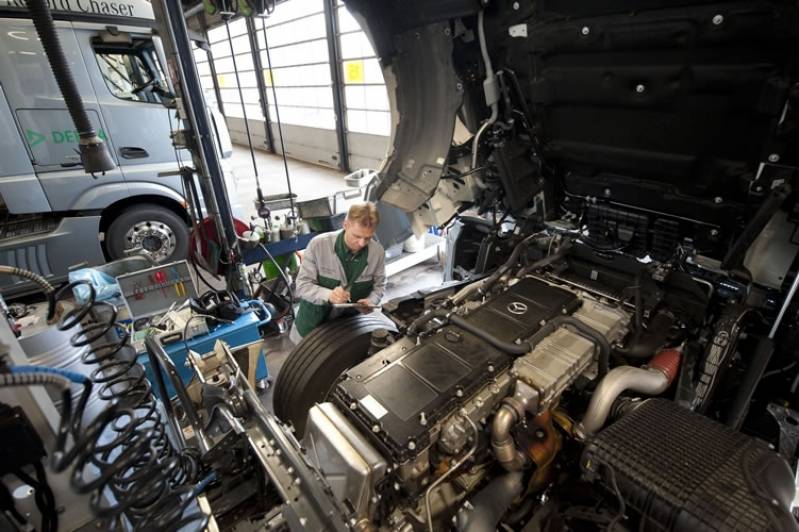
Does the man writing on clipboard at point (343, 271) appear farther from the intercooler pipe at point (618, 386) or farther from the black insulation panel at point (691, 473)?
the black insulation panel at point (691, 473)

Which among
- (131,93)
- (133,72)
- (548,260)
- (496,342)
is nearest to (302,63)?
(133,72)

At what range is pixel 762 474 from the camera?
1.19m

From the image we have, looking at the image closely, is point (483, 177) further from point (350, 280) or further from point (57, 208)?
point (57, 208)

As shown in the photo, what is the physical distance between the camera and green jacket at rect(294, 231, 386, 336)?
8.29 ft

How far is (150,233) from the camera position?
4723mm

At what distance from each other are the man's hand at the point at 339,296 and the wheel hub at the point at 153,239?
11.0ft

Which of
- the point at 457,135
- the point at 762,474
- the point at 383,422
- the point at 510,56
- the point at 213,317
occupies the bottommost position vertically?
the point at 213,317

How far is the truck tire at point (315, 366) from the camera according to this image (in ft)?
7.23

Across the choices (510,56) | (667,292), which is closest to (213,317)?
(510,56)

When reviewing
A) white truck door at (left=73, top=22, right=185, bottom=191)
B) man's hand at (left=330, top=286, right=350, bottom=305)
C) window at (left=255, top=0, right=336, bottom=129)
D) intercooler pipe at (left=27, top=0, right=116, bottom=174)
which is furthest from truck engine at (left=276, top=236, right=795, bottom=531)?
window at (left=255, top=0, right=336, bottom=129)

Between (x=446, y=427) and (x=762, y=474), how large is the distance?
930 mm

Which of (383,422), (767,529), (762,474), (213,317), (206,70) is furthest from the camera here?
(206,70)

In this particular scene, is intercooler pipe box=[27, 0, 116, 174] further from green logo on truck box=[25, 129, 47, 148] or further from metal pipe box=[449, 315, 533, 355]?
metal pipe box=[449, 315, 533, 355]

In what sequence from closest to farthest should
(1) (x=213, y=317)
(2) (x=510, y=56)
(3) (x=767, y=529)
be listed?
(3) (x=767, y=529)
(2) (x=510, y=56)
(1) (x=213, y=317)
